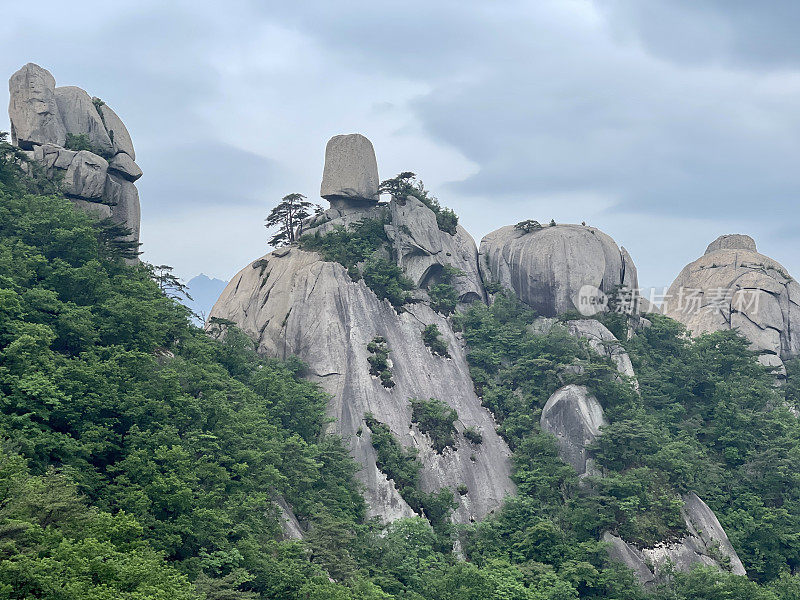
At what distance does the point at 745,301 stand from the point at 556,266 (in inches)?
560

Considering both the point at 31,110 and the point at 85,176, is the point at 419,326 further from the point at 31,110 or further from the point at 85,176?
the point at 31,110

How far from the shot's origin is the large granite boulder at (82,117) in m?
34.7

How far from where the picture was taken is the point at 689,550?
1161 inches

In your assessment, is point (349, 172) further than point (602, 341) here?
Yes

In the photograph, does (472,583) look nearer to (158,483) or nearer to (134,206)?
(158,483)

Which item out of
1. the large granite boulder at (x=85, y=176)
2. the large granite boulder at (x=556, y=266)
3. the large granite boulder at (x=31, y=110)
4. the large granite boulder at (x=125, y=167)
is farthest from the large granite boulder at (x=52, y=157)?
the large granite boulder at (x=556, y=266)

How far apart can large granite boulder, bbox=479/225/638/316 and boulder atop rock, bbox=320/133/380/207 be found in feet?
24.7

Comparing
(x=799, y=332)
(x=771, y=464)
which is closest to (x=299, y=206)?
(x=771, y=464)

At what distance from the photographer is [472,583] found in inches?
950

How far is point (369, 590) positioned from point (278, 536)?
3373mm

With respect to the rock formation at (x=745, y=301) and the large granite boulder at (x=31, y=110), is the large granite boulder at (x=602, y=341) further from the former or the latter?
the large granite boulder at (x=31, y=110)

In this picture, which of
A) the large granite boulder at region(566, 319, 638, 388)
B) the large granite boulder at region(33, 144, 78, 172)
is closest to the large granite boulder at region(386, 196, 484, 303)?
the large granite boulder at region(566, 319, 638, 388)

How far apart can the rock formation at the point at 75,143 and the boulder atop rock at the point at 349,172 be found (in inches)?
379

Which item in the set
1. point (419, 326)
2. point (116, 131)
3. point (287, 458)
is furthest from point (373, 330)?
point (116, 131)
